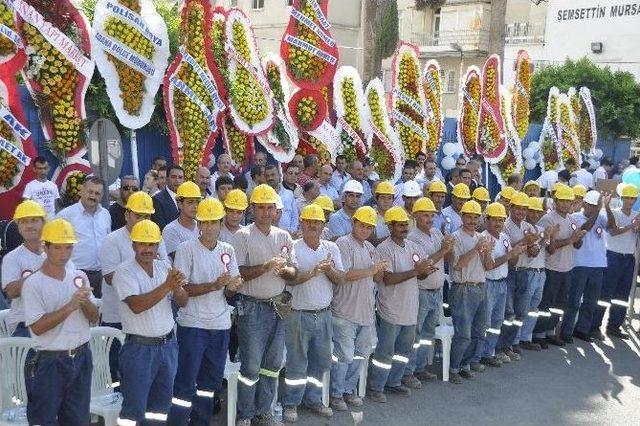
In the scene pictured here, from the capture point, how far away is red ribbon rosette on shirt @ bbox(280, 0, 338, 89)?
12.0 meters

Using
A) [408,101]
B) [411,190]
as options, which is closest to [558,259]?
[411,190]

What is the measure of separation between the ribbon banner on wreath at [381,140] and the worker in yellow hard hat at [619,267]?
4.96 m

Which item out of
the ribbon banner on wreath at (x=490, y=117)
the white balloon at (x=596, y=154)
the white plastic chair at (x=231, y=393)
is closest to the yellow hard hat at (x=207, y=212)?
the white plastic chair at (x=231, y=393)

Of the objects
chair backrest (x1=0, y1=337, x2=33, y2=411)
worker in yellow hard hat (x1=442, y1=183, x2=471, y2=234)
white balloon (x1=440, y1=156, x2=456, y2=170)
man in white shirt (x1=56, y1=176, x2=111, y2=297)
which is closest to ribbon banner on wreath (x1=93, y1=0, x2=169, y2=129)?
man in white shirt (x1=56, y1=176, x2=111, y2=297)

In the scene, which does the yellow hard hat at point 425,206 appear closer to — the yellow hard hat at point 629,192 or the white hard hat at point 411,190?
the white hard hat at point 411,190

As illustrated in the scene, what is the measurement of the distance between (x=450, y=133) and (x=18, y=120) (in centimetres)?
1137

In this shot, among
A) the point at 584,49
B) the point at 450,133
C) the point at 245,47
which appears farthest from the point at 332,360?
the point at 584,49

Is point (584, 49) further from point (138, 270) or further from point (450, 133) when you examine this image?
point (138, 270)

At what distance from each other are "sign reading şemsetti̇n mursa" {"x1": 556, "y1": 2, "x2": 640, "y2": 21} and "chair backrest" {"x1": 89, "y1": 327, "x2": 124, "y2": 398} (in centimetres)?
3132

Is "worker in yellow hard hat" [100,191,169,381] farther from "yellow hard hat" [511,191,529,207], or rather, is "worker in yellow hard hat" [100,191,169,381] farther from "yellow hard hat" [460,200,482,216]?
"yellow hard hat" [511,191,529,207]

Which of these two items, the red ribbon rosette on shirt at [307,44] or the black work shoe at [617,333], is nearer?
the black work shoe at [617,333]

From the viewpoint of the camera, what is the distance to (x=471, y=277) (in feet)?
24.9

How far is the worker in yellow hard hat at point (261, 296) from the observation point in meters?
5.81

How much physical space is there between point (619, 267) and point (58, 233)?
26.5 feet
